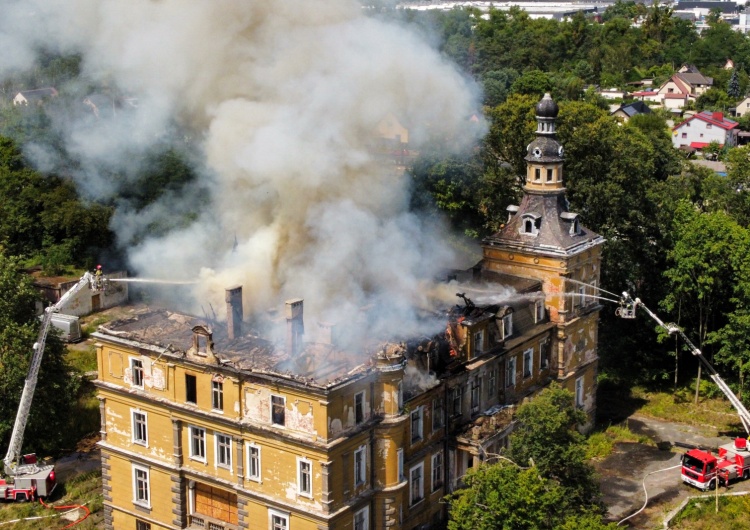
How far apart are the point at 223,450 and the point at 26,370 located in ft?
47.6

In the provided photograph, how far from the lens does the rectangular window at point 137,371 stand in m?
42.7

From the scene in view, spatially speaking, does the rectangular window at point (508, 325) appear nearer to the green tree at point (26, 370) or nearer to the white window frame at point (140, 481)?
the white window frame at point (140, 481)

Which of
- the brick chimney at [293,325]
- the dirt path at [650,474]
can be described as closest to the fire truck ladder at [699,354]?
the dirt path at [650,474]

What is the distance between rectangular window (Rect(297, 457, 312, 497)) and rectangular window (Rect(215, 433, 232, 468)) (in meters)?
3.63

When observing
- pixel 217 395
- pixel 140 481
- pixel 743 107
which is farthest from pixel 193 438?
pixel 743 107

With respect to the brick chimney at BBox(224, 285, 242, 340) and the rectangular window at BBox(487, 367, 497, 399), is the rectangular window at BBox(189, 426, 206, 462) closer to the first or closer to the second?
the brick chimney at BBox(224, 285, 242, 340)

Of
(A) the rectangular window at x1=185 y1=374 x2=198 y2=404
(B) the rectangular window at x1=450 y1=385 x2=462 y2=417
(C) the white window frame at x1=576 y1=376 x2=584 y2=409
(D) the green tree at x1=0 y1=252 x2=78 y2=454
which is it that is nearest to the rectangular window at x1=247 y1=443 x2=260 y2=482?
(A) the rectangular window at x1=185 y1=374 x2=198 y2=404

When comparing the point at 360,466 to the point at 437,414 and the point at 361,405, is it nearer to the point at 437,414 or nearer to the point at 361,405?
the point at 361,405

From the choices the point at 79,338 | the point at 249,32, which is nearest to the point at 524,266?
the point at 249,32

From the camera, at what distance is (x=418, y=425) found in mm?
42312

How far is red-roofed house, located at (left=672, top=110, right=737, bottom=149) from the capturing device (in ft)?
415

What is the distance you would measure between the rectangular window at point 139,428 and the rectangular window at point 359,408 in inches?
400

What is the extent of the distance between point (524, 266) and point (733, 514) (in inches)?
628

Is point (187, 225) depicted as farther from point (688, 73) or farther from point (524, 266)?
point (688, 73)
